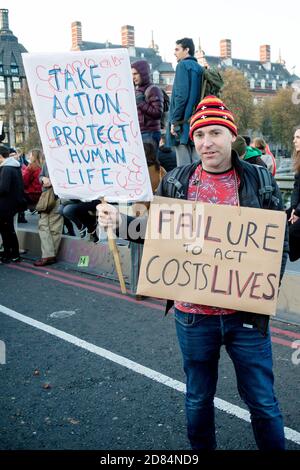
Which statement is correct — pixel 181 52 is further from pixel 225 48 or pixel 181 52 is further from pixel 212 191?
pixel 225 48

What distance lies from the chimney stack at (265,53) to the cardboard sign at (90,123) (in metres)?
110

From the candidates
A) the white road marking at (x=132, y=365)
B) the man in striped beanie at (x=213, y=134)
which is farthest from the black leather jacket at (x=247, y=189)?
the white road marking at (x=132, y=365)

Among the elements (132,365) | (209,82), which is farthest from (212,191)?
(209,82)

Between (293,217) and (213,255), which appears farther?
(293,217)

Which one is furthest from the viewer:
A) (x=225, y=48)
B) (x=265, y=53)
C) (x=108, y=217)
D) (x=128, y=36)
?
(x=265, y=53)

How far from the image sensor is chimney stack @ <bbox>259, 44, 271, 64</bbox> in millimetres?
105125

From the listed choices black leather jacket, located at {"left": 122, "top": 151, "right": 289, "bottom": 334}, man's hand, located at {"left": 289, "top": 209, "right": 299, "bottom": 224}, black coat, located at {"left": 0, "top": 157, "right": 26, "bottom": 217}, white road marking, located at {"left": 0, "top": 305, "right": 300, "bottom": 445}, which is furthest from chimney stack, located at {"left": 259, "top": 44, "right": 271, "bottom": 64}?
black leather jacket, located at {"left": 122, "top": 151, "right": 289, "bottom": 334}

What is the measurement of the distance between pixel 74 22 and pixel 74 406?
89.2 metres

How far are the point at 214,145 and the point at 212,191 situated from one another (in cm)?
23

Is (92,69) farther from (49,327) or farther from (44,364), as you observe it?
(49,327)

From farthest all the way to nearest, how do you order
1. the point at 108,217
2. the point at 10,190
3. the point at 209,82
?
the point at 10,190 → the point at 209,82 → the point at 108,217

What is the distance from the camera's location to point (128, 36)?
8894cm

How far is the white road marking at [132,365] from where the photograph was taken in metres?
3.30
